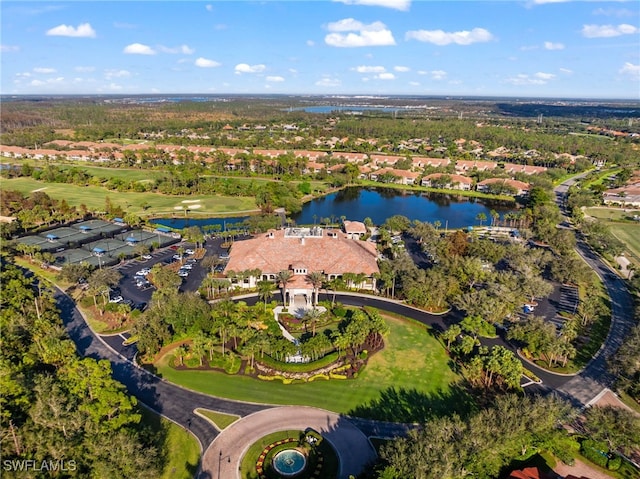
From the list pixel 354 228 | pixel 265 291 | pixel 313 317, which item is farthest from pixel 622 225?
pixel 265 291

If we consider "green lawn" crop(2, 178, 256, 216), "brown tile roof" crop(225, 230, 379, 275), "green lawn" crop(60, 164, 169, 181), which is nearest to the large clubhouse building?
"brown tile roof" crop(225, 230, 379, 275)

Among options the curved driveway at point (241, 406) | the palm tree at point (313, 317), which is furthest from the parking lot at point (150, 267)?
the palm tree at point (313, 317)

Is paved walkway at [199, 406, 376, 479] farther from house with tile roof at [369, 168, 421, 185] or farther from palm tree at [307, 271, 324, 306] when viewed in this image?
house with tile roof at [369, 168, 421, 185]

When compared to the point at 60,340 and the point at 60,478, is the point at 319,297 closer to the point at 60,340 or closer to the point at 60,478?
the point at 60,340

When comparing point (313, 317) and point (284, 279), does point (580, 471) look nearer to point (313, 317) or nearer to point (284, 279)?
point (313, 317)

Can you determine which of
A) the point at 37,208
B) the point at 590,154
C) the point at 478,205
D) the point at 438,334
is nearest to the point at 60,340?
the point at 438,334

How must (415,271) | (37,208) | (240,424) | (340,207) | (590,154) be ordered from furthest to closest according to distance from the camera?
(590,154)
(340,207)
(37,208)
(415,271)
(240,424)
